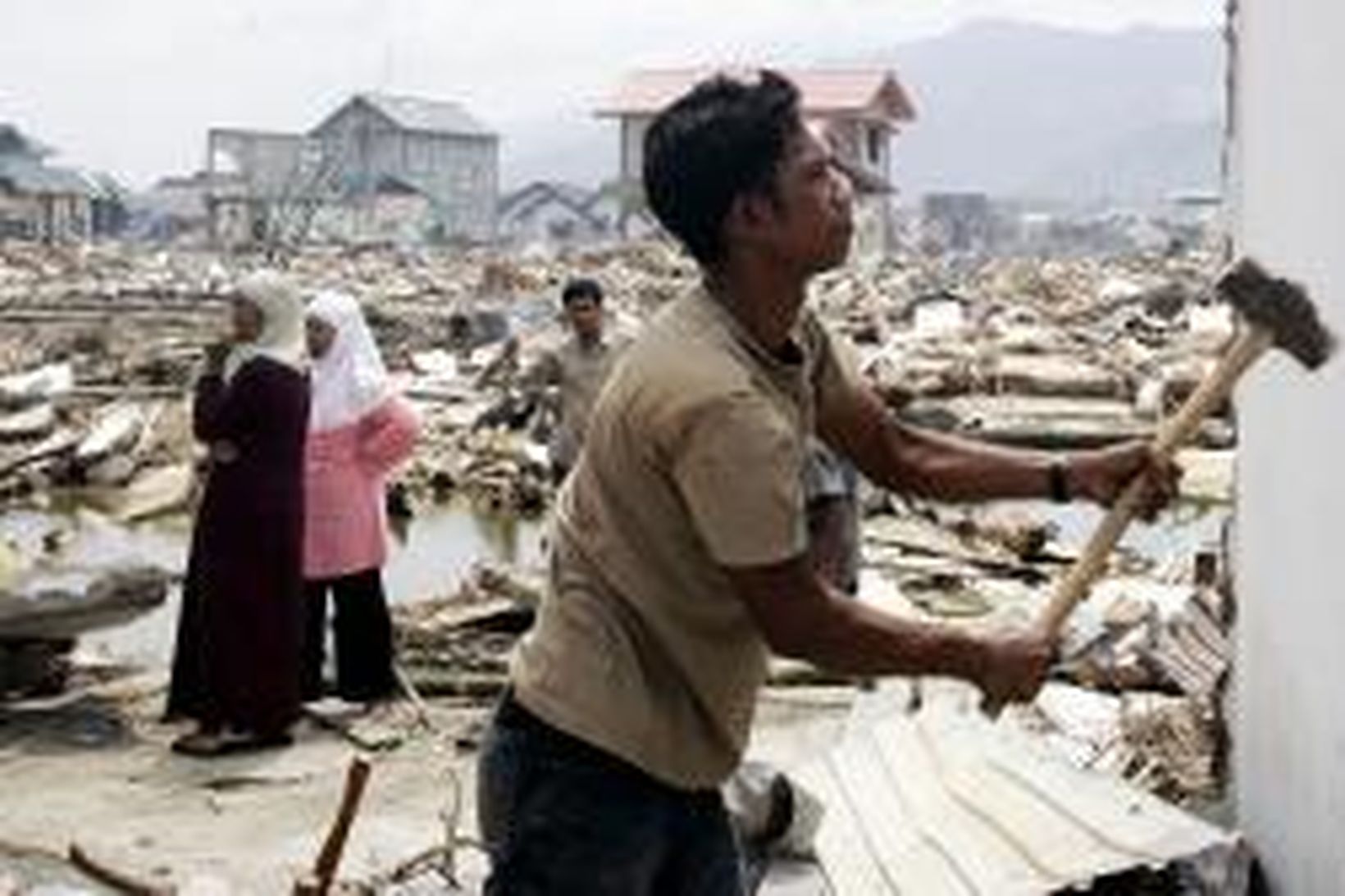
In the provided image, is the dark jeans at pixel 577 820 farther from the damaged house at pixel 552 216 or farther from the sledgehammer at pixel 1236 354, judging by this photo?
the damaged house at pixel 552 216

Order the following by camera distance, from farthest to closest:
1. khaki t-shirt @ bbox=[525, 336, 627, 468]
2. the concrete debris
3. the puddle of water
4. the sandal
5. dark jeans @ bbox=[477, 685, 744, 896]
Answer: the puddle of water < khaki t-shirt @ bbox=[525, 336, 627, 468] < the concrete debris < the sandal < dark jeans @ bbox=[477, 685, 744, 896]

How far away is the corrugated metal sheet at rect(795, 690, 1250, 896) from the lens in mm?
5660

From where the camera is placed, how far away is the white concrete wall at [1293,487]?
5.23 meters

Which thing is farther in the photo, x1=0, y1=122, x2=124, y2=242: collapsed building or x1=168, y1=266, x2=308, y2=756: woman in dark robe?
x1=0, y1=122, x2=124, y2=242: collapsed building

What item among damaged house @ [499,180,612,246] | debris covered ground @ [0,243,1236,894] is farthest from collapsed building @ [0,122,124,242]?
debris covered ground @ [0,243,1236,894]

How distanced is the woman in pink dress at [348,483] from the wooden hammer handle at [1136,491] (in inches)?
221

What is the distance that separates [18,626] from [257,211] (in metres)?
62.1

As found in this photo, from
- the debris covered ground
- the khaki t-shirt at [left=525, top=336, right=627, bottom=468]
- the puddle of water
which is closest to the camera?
the debris covered ground

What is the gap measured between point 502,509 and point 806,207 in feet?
55.3

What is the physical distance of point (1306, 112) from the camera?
5523mm

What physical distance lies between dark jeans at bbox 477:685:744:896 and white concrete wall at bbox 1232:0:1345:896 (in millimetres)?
1915

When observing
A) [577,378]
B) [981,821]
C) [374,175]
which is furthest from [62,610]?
[374,175]

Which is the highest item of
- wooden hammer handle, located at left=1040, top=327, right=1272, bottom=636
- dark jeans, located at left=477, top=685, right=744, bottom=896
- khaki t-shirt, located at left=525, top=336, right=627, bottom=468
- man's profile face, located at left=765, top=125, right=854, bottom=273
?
man's profile face, located at left=765, top=125, right=854, bottom=273

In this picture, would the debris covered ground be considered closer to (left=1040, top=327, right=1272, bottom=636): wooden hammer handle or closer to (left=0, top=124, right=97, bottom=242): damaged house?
(left=1040, top=327, right=1272, bottom=636): wooden hammer handle
